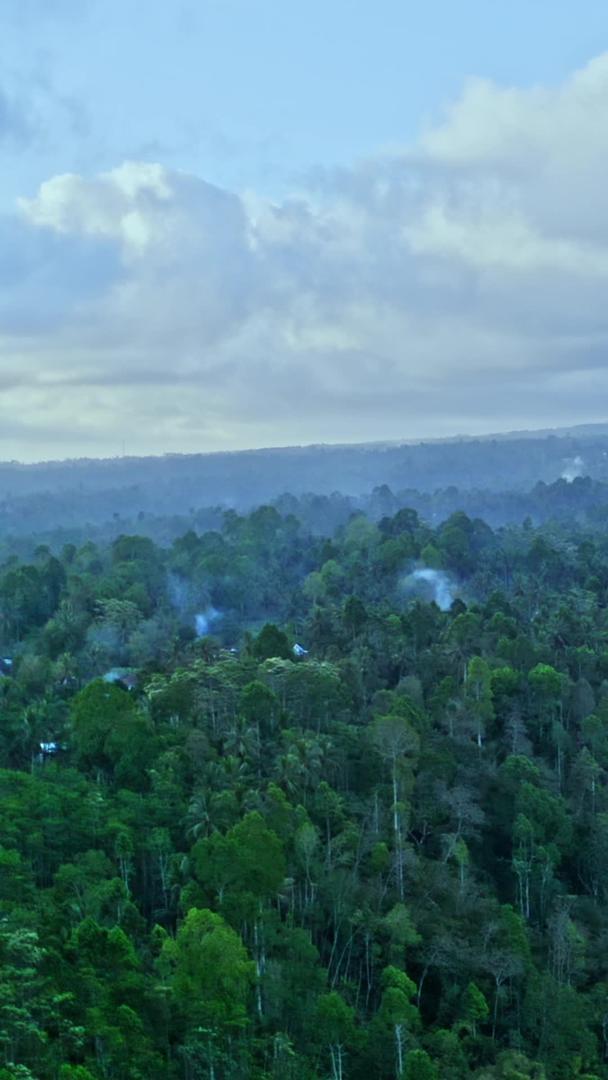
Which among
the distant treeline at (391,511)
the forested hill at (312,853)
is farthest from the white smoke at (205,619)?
the distant treeline at (391,511)

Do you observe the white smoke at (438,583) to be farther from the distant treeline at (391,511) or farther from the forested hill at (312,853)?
the distant treeline at (391,511)

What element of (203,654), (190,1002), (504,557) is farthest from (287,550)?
(190,1002)

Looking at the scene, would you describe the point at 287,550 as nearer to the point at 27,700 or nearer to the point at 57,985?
the point at 27,700

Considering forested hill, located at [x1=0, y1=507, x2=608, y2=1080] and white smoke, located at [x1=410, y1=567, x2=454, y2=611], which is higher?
white smoke, located at [x1=410, y1=567, x2=454, y2=611]

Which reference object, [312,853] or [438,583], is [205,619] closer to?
[438,583]

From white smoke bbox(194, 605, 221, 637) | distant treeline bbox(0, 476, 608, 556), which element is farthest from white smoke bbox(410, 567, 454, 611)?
distant treeline bbox(0, 476, 608, 556)

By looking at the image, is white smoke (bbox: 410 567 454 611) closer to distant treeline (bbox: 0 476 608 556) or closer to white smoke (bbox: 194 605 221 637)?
white smoke (bbox: 194 605 221 637)
